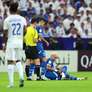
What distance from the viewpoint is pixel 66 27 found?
28516 millimetres

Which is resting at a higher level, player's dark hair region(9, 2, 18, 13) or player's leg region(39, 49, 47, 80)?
player's dark hair region(9, 2, 18, 13)

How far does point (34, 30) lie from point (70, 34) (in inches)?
308

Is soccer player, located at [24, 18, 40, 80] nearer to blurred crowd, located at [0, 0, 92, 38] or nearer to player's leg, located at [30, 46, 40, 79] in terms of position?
player's leg, located at [30, 46, 40, 79]

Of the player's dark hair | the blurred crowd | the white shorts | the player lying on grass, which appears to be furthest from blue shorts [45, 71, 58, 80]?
the blurred crowd

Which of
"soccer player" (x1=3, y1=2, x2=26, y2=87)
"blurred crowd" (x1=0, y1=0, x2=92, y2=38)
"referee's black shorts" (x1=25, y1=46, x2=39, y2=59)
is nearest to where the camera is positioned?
"soccer player" (x1=3, y1=2, x2=26, y2=87)

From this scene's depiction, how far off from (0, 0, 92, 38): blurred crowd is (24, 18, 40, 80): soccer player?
21.9ft

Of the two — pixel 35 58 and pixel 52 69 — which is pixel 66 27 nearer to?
pixel 35 58

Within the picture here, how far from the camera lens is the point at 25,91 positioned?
14297 mm

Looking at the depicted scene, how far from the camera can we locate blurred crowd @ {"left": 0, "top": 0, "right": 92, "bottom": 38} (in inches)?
1098

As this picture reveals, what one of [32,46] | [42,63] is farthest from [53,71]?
[32,46]

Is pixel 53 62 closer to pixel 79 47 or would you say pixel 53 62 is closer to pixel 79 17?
pixel 79 47

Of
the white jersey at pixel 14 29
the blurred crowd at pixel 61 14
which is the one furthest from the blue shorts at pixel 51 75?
the blurred crowd at pixel 61 14

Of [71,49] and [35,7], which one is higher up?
[35,7]

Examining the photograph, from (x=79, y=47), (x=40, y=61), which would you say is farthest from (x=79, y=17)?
(x=40, y=61)
